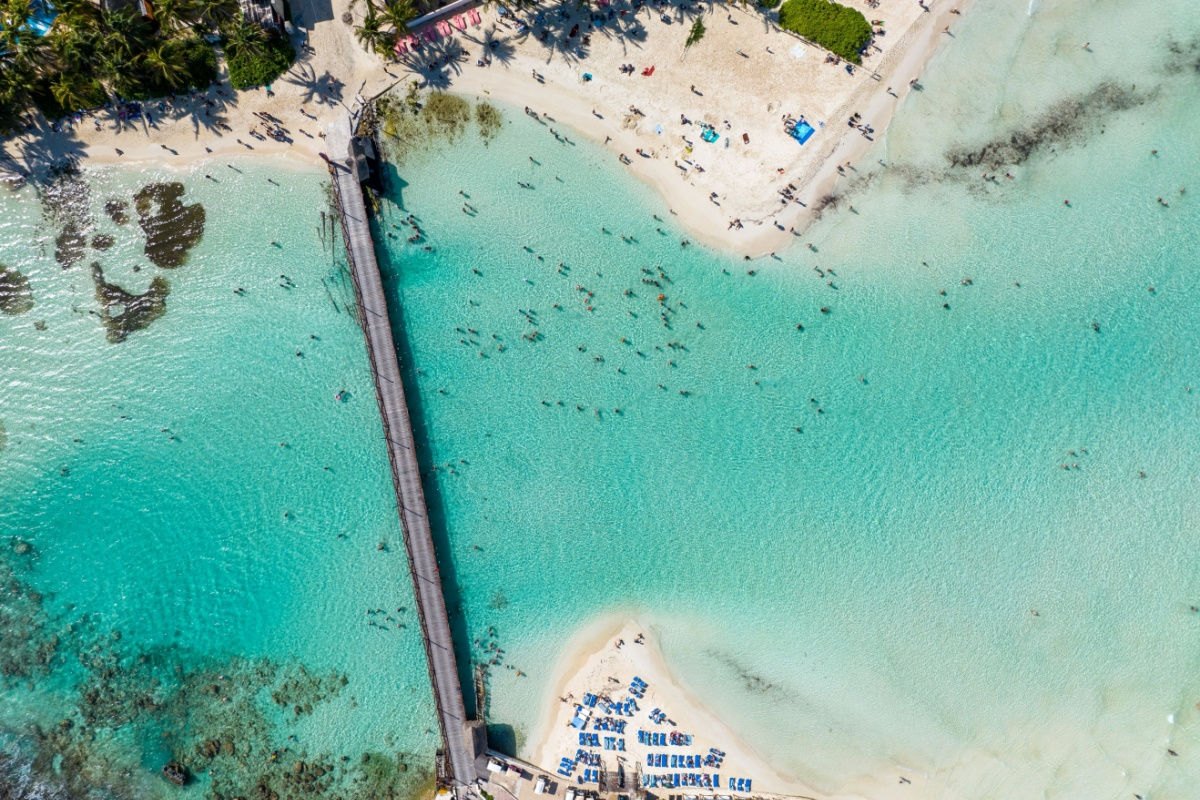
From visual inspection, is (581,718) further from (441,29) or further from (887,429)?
(441,29)

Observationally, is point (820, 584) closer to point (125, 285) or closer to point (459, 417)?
point (459, 417)

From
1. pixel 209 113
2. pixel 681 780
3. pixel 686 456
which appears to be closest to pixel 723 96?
pixel 686 456

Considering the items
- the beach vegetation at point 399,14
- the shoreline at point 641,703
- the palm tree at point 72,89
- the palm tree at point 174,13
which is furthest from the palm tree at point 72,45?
the shoreline at point 641,703

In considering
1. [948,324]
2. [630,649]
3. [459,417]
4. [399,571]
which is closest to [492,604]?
[399,571]

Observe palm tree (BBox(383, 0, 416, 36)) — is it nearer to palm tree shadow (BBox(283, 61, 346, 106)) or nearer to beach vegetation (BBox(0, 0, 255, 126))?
palm tree shadow (BBox(283, 61, 346, 106))

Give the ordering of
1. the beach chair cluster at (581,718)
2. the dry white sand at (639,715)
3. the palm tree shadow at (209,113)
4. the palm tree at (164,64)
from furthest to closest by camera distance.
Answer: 1. the beach chair cluster at (581,718)
2. the dry white sand at (639,715)
3. the palm tree shadow at (209,113)
4. the palm tree at (164,64)

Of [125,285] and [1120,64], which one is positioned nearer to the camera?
[1120,64]

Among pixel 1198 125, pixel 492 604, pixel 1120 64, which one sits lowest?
pixel 492 604

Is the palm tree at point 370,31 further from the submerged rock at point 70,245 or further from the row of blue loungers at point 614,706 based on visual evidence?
the row of blue loungers at point 614,706
